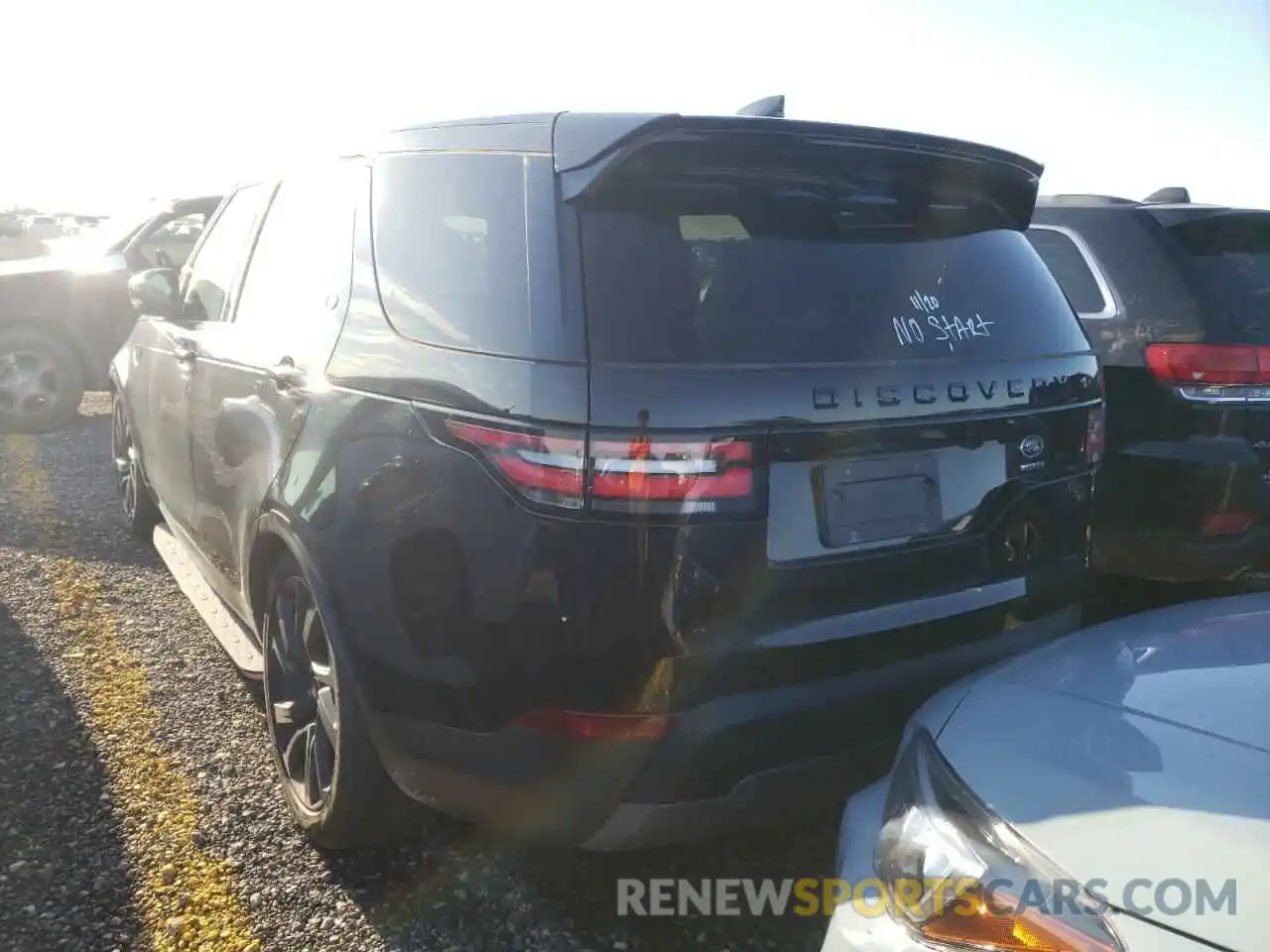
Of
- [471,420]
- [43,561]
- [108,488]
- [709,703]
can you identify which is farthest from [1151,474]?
[108,488]

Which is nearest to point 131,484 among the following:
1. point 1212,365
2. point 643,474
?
point 643,474

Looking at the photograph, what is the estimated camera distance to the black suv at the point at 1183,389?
3771 millimetres

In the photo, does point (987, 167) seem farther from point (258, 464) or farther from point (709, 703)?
point (258, 464)

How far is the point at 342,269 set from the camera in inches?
107

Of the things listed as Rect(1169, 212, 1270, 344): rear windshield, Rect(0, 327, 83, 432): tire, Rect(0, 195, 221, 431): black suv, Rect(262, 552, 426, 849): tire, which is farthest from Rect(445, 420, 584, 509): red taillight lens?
Rect(0, 327, 83, 432): tire

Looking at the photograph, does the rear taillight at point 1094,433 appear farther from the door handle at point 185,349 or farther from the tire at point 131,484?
the tire at point 131,484

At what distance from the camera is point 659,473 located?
76.7 inches

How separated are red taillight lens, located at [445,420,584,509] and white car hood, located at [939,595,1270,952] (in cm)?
78

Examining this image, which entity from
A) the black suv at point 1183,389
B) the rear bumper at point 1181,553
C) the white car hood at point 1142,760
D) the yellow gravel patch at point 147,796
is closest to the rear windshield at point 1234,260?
the black suv at point 1183,389

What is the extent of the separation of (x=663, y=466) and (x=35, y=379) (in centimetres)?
756

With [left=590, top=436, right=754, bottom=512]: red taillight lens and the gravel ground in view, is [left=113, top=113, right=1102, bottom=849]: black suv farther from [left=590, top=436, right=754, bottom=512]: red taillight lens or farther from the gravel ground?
the gravel ground

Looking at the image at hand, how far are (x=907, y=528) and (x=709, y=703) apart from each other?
1.88 feet

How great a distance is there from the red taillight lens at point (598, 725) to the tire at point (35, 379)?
7321 millimetres

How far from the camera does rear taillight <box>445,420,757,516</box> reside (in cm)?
195
